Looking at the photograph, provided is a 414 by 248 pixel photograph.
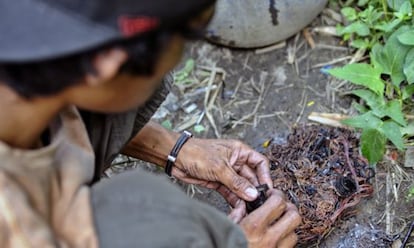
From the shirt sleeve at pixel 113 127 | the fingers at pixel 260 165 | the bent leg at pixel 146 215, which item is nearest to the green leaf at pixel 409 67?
the fingers at pixel 260 165

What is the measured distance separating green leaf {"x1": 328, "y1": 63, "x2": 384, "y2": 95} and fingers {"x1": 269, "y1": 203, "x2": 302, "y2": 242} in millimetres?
619

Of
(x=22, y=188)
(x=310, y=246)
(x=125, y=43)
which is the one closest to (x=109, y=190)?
(x=22, y=188)

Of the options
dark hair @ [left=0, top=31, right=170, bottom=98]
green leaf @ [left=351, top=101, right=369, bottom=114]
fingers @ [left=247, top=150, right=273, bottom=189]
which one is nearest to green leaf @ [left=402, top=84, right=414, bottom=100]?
green leaf @ [left=351, top=101, right=369, bottom=114]

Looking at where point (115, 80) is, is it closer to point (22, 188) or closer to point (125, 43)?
point (125, 43)

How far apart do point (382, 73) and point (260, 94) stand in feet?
1.28

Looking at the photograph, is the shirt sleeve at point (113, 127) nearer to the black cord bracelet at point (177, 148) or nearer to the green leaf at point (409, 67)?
the black cord bracelet at point (177, 148)

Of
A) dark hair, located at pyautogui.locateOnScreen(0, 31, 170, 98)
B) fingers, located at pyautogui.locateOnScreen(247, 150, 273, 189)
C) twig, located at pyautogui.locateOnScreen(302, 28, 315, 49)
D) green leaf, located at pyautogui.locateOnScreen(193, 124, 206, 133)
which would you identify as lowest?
green leaf, located at pyautogui.locateOnScreen(193, 124, 206, 133)

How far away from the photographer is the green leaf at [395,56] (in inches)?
87.0

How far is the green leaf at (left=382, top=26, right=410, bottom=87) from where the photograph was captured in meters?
2.21

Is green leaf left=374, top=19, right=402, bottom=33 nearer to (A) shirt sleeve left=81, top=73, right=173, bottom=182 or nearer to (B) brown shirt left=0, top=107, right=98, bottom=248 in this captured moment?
(A) shirt sleeve left=81, top=73, right=173, bottom=182

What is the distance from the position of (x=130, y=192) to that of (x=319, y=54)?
4.70 feet

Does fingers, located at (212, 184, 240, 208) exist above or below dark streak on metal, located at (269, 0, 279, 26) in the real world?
below

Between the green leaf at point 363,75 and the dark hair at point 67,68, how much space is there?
1181 millimetres

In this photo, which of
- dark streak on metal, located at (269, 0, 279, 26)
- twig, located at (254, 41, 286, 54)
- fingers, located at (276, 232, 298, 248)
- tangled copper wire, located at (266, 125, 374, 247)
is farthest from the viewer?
twig, located at (254, 41, 286, 54)
